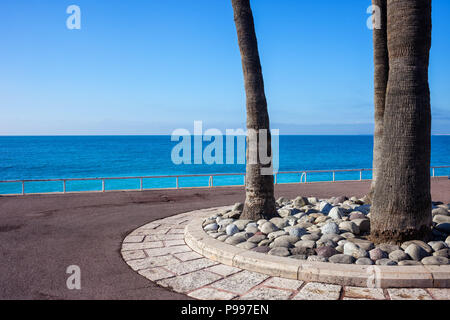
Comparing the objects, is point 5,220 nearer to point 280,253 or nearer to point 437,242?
point 280,253

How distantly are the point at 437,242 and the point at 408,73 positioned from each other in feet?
8.22

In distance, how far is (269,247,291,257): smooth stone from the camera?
505 cm

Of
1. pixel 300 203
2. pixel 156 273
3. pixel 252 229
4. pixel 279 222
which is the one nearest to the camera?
pixel 156 273

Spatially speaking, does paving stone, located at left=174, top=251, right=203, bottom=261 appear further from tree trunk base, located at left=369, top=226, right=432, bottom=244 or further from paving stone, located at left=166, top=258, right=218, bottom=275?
tree trunk base, located at left=369, top=226, right=432, bottom=244

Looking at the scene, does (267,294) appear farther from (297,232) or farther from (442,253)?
(442,253)

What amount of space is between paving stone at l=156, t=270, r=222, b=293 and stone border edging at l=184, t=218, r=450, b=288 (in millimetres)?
533

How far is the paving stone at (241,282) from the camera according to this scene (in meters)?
4.22

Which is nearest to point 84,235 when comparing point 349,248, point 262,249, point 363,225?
point 262,249

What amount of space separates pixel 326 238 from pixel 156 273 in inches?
105

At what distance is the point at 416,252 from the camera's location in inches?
186

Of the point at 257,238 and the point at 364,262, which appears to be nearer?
the point at 364,262

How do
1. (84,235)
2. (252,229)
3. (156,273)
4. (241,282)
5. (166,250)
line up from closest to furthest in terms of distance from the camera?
(241,282)
(156,273)
(166,250)
(252,229)
(84,235)

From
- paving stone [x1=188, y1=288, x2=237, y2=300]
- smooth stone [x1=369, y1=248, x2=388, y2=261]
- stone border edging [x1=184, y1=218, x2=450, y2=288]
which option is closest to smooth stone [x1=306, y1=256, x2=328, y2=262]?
stone border edging [x1=184, y1=218, x2=450, y2=288]

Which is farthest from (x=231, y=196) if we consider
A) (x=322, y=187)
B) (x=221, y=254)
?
(x=221, y=254)
